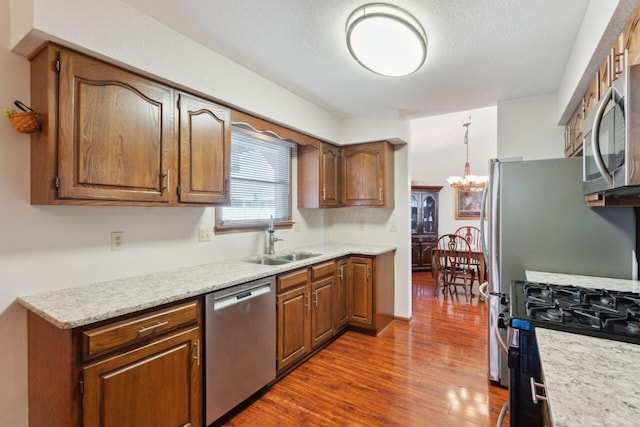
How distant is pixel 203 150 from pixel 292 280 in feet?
3.77

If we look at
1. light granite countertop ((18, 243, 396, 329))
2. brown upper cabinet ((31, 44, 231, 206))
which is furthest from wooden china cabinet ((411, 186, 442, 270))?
brown upper cabinet ((31, 44, 231, 206))

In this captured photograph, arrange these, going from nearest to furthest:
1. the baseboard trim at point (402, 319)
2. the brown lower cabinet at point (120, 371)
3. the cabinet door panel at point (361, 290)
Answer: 1. the brown lower cabinet at point (120, 371)
2. the cabinet door panel at point (361, 290)
3. the baseboard trim at point (402, 319)

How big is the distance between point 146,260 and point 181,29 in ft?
4.76

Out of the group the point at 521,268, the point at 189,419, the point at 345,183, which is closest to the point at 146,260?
the point at 189,419

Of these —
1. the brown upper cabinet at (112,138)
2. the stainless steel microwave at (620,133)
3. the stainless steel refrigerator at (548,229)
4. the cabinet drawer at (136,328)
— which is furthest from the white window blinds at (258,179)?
the stainless steel microwave at (620,133)

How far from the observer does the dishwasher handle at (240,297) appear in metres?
1.77

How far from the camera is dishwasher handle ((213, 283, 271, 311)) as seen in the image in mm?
1771

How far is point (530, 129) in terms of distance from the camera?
2887 mm

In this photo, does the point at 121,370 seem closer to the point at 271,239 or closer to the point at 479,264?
the point at 271,239

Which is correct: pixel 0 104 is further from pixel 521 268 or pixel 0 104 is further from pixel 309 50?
pixel 521 268

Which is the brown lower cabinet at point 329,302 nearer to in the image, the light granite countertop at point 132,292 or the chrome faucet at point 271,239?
the light granite countertop at point 132,292

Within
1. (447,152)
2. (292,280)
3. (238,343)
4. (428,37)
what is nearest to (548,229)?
(428,37)

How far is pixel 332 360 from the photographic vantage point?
8.64ft

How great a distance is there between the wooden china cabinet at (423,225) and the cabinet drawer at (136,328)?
218 inches
